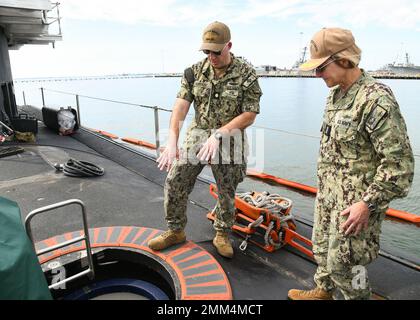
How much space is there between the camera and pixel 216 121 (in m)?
2.92

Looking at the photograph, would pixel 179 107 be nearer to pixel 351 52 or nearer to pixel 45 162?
pixel 351 52

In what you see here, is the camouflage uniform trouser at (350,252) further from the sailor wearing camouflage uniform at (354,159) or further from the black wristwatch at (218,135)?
the black wristwatch at (218,135)

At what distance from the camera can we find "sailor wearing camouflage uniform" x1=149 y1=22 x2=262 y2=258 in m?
2.77

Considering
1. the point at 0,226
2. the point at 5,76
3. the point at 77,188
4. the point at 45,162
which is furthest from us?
the point at 5,76

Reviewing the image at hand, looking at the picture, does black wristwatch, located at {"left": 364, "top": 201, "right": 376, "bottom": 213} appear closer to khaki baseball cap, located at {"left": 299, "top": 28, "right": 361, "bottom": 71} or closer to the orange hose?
khaki baseball cap, located at {"left": 299, "top": 28, "right": 361, "bottom": 71}

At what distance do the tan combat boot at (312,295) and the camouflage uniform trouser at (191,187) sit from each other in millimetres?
895

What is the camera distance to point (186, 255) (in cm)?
314

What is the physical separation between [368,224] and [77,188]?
4.38 metres

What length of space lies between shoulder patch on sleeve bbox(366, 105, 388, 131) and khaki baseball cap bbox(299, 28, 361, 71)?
344mm

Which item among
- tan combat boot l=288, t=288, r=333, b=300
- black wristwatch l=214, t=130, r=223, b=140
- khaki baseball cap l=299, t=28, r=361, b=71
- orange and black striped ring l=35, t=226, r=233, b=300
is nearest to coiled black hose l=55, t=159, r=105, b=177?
orange and black striped ring l=35, t=226, r=233, b=300

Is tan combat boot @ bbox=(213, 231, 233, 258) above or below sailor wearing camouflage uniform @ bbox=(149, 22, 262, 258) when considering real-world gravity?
below
